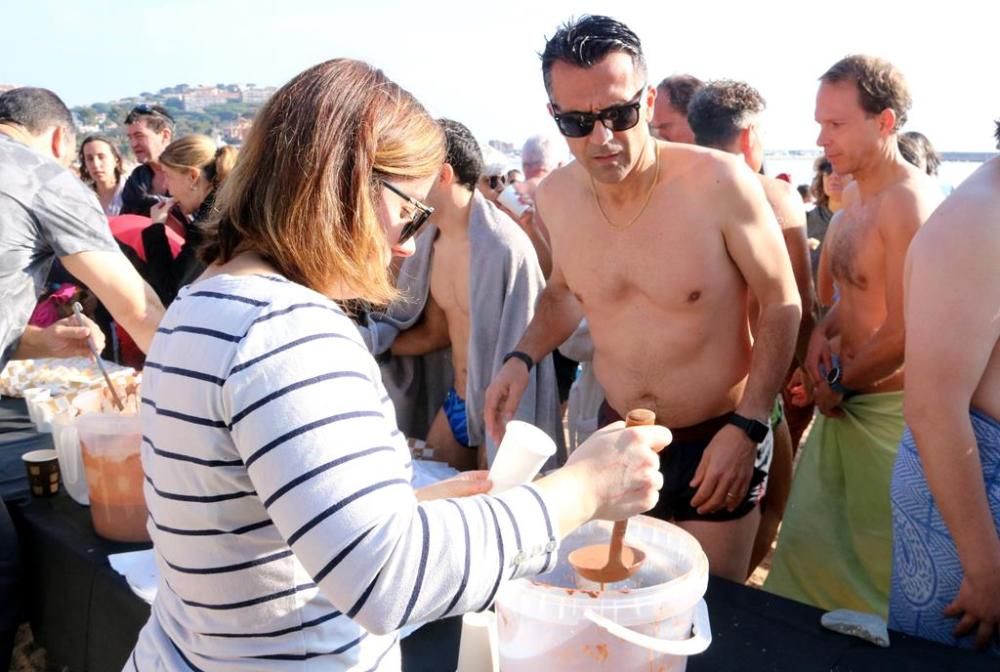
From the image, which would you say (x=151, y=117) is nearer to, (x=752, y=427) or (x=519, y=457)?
(x=752, y=427)

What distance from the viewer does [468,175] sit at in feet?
10.1

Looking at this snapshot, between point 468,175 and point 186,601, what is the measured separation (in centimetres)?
231

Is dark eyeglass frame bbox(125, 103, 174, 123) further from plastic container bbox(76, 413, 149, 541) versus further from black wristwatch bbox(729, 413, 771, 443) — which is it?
black wristwatch bbox(729, 413, 771, 443)

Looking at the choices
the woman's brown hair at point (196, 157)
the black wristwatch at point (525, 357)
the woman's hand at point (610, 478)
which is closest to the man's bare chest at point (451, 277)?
the black wristwatch at point (525, 357)

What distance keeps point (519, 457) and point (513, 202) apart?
4.20 metres

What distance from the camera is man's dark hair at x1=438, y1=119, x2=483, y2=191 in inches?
118

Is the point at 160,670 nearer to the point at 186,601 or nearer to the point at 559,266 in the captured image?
the point at 186,601

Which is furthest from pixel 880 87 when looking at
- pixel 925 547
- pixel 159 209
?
pixel 159 209

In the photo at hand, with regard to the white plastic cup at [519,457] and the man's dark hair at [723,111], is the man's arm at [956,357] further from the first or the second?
the man's dark hair at [723,111]

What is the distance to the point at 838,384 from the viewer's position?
2711 mm

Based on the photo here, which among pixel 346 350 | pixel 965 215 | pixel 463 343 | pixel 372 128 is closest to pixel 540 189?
pixel 463 343

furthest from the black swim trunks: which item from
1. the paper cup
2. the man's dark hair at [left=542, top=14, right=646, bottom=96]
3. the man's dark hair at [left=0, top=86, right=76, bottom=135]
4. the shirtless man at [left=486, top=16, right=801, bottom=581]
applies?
the man's dark hair at [left=0, top=86, right=76, bottom=135]

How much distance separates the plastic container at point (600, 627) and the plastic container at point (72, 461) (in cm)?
153

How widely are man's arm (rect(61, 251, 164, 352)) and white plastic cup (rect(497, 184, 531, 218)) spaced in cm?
261
